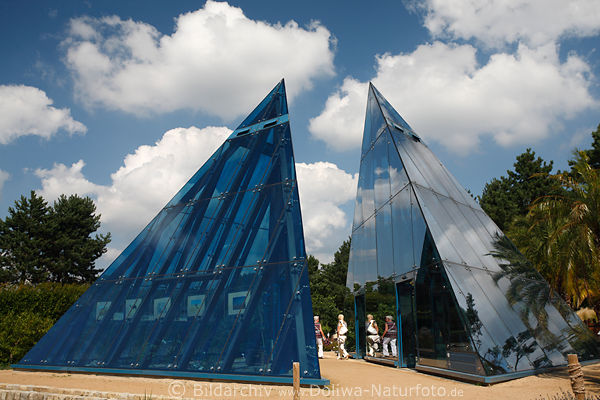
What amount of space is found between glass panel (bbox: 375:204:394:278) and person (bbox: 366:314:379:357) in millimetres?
1625

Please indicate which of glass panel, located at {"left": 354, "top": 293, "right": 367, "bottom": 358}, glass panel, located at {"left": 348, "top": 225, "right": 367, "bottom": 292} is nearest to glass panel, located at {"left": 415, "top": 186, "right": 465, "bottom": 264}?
glass panel, located at {"left": 348, "top": 225, "right": 367, "bottom": 292}

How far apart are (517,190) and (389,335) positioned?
29088mm

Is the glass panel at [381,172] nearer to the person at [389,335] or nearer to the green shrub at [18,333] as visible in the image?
the person at [389,335]

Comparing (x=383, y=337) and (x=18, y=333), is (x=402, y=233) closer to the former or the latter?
(x=383, y=337)

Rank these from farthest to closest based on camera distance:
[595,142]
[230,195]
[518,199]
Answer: [518,199]
[595,142]
[230,195]

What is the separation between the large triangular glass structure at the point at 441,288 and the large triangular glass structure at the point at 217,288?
129 inches

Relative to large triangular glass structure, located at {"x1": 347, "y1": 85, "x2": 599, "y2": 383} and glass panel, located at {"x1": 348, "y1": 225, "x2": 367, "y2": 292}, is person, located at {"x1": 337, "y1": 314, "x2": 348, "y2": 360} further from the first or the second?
glass panel, located at {"x1": 348, "y1": 225, "x2": 367, "y2": 292}

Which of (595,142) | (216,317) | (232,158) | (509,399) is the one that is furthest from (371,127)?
(595,142)

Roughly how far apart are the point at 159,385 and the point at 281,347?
2959 mm

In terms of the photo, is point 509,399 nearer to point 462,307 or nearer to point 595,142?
point 462,307

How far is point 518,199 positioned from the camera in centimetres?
3619

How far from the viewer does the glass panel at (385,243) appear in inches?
520

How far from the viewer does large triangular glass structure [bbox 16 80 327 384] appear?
8664 millimetres

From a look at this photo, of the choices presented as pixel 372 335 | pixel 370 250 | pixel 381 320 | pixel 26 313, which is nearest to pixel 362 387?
pixel 381 320
